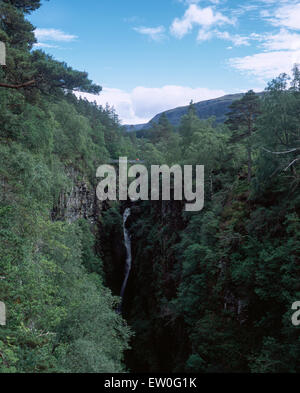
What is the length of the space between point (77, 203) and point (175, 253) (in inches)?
433

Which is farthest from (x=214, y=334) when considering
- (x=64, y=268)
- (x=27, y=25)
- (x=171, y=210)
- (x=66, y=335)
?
(x=27, y=25)

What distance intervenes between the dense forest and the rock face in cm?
28

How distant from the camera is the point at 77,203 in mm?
28250

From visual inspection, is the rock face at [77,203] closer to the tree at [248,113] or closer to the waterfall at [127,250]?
the waterfall at [127,250]

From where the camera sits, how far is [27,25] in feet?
49.3

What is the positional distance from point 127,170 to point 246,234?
32.9m

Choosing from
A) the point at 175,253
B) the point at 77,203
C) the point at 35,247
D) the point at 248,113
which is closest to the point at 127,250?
the point at 77,203

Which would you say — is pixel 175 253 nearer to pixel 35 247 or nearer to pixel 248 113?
pixel 248 113

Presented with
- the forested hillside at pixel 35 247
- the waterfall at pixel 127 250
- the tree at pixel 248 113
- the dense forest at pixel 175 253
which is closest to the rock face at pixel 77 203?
the dense forest at pixel 175 253

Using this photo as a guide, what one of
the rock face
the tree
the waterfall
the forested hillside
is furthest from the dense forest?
the waterfall

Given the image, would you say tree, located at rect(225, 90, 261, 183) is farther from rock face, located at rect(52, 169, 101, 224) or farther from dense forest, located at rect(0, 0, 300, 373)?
rock face, located at rect(52, 169, 101, 224)

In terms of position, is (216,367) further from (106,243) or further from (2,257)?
(106,243)

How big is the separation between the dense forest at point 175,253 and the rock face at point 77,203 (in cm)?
28
